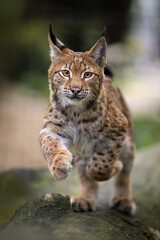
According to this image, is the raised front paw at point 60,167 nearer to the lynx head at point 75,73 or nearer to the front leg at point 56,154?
the front leg at point 56,154

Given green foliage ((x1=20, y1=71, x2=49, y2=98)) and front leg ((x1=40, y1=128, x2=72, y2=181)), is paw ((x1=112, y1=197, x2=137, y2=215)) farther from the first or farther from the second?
green foliage ((x1=20, y1=71, x2=49, y2=98))

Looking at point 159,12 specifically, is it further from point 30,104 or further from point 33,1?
point 30,104

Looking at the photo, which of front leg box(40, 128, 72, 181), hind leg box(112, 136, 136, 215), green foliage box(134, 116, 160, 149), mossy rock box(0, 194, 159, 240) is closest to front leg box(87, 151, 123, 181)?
front leg box(40, 128, 72, 181)

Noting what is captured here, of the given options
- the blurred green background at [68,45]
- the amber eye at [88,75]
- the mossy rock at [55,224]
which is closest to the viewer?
the mossy rock at [55,224]

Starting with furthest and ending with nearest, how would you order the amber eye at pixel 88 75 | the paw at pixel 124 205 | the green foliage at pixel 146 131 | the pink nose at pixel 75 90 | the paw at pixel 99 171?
the green foliage at pixel 146 131 < the paw at pixel 124 205 < the paw at pixel 99 171 < the amber eye at pixel 88 75 < the pink nose at pixel 75 90

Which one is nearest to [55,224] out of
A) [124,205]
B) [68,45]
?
[124,205]

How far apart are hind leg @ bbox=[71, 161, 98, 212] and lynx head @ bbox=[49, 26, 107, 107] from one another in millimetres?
1275

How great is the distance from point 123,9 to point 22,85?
5.50 metres

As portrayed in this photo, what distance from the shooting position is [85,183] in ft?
17.5

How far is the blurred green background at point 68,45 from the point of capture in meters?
12.4

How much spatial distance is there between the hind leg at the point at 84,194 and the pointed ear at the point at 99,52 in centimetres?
151

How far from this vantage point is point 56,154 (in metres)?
3.96

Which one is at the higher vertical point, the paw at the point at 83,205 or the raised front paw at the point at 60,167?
the raised front paw at the point at 60,167

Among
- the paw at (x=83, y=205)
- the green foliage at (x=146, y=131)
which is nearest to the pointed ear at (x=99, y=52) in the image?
the paw at (x=83, y=205)
